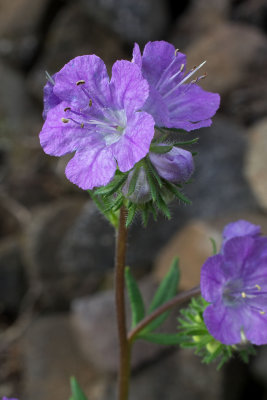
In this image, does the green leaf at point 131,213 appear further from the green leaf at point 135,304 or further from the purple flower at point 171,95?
the green leaf at point 135,304

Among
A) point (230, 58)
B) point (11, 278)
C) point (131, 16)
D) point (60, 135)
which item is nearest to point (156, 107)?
point (60, 135)

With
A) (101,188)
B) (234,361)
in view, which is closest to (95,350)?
(234,361)

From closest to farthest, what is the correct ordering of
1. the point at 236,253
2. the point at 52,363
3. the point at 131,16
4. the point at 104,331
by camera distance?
1. the point at 236,253
2. the point at 104,331
3. the point at 52,363
4. the point at 131,16

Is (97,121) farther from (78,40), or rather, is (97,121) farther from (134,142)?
(78,40)

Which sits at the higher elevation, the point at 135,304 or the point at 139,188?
the point at 139,188

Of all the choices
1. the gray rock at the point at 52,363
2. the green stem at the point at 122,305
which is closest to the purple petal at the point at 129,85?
the green stem at the point at 122,305

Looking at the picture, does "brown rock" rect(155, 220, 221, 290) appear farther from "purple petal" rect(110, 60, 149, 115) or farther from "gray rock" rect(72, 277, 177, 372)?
"purple petal" rect(110, 60, 149, 115)

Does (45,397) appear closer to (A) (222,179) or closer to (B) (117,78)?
(A) (222,179)
